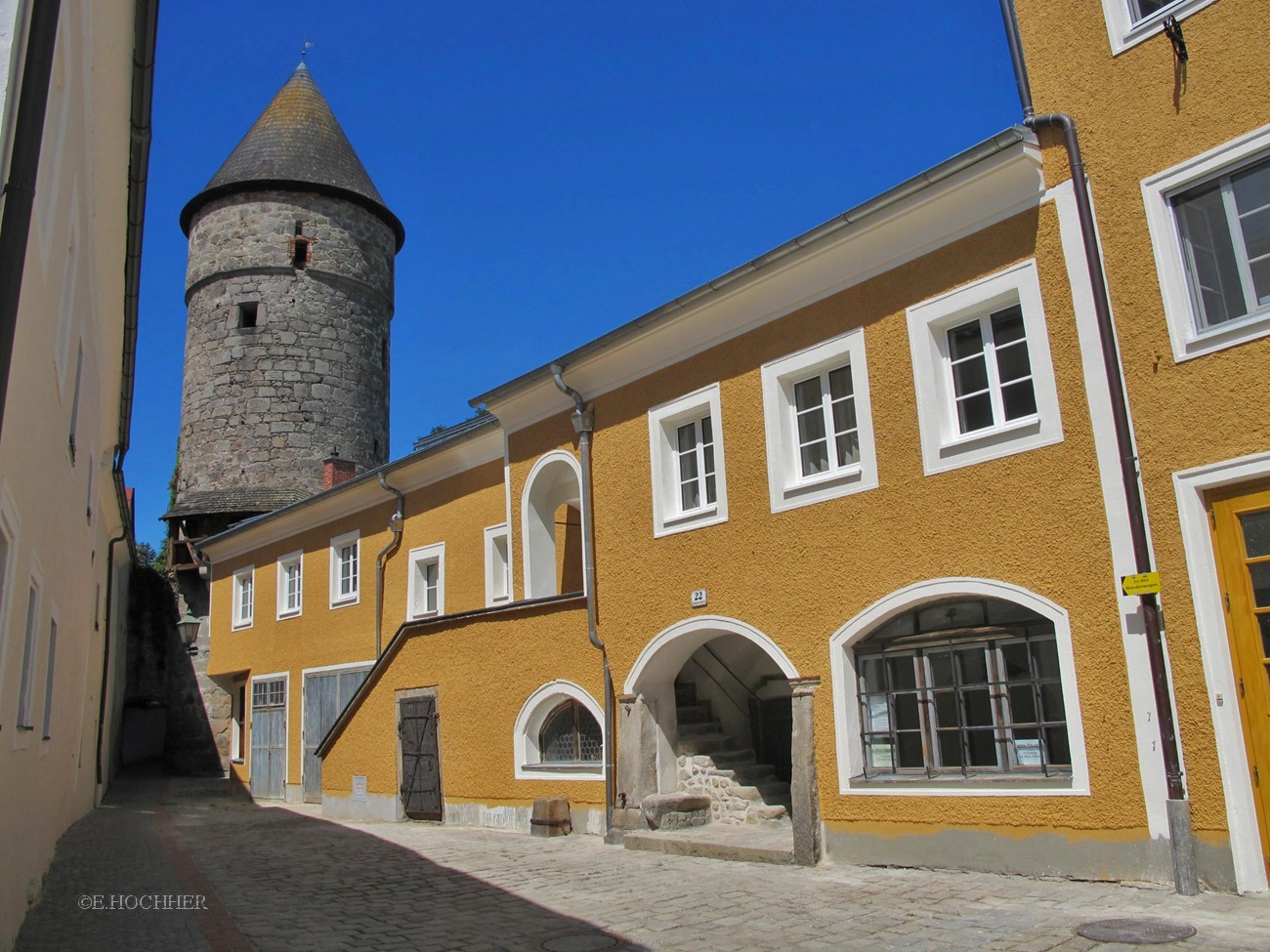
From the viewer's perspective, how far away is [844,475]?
372 inches

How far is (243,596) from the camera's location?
24.4m

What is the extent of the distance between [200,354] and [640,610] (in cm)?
2185

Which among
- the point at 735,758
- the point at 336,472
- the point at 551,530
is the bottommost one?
the point at 735,758

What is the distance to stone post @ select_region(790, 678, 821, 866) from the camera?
899 centimetres

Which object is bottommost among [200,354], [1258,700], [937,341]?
[1258,700]

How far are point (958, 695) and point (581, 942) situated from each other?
3793 millimetres

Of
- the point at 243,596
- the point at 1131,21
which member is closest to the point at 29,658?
the point at 1131,21

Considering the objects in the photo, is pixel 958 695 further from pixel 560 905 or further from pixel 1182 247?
pixel 1182 247

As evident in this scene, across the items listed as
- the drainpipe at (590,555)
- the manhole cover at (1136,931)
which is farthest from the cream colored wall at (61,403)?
the manhole cover at (1136,931)

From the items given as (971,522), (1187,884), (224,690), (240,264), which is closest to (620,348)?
(971,522)

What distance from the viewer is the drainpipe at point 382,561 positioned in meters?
18.5

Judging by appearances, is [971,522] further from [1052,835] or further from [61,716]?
[61,716]

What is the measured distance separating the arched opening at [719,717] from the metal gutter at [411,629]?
150 centimetres

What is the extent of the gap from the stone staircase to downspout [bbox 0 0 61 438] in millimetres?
8057
